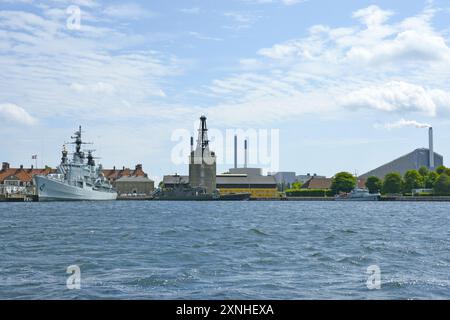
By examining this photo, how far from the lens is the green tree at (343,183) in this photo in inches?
5984

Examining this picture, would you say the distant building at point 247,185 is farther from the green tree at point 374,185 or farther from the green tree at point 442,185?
the green tree at point 442,185

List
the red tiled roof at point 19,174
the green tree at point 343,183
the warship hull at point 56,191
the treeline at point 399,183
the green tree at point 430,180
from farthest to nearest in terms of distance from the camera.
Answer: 1. the red tiled roof at point 19,174
2. the green tree at point 343,183
3. the green tree at point 430,180
4. the treeline at point 399,183
5. the warship hull at point 56,191

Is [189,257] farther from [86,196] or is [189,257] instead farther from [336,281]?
[86,196]

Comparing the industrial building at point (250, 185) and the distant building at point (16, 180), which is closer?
the distant building at point (16, 180)

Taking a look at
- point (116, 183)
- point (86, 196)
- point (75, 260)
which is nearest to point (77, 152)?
point (86, 196)

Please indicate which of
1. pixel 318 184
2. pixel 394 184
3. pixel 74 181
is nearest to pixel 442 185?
pixel 394 184

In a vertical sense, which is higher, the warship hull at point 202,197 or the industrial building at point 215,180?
the industrial building at point 215,180

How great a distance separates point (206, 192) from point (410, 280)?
15175 cm

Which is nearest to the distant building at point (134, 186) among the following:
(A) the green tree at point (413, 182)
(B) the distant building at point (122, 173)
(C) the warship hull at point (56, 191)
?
(B) the distant building at point (122, 173)

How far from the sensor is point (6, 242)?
27922 mm

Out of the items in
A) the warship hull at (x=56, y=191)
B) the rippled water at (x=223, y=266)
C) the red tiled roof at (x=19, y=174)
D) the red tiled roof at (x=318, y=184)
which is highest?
the red tiled roof at (x=19, y=174)

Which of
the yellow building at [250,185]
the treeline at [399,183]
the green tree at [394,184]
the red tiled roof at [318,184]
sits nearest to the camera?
the treeline at [399,183]

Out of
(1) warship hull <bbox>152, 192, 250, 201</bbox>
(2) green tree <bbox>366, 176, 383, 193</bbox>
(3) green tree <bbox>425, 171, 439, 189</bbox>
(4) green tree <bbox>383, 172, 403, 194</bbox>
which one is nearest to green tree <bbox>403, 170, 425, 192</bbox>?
(3) green tree <bbox>425, 171, 439, 189</bbox>

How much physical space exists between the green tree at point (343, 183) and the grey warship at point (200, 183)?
23.0 m
